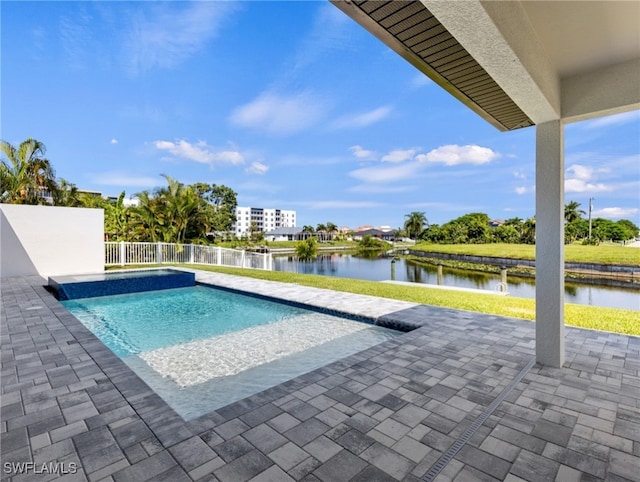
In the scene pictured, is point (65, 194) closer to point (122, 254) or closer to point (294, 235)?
point (122, 254)

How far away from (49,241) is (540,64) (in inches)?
529

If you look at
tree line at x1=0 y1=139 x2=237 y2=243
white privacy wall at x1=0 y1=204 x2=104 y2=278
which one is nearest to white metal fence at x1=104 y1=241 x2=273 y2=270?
tree line at x1=0 y1=139 x2=237 y2=243

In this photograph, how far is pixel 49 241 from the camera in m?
10.4

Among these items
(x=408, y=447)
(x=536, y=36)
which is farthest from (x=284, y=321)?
(x=536, y=36)

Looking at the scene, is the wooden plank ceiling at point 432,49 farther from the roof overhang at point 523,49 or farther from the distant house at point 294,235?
the distant house at point 294,235

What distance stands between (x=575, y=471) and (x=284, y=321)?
4.68 metres

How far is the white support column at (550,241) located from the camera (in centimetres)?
314

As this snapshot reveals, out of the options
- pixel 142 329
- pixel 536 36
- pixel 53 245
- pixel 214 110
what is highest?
pixel 214 110

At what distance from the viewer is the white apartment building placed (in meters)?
77.7

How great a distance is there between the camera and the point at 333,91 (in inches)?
979

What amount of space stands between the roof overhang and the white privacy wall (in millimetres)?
12434

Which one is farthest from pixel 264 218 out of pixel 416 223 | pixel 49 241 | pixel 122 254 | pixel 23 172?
pixel 49 241

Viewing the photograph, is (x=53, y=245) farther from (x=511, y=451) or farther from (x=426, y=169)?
(x=426, y=169)

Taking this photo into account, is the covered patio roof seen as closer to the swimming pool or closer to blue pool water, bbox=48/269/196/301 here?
the swimming pool
